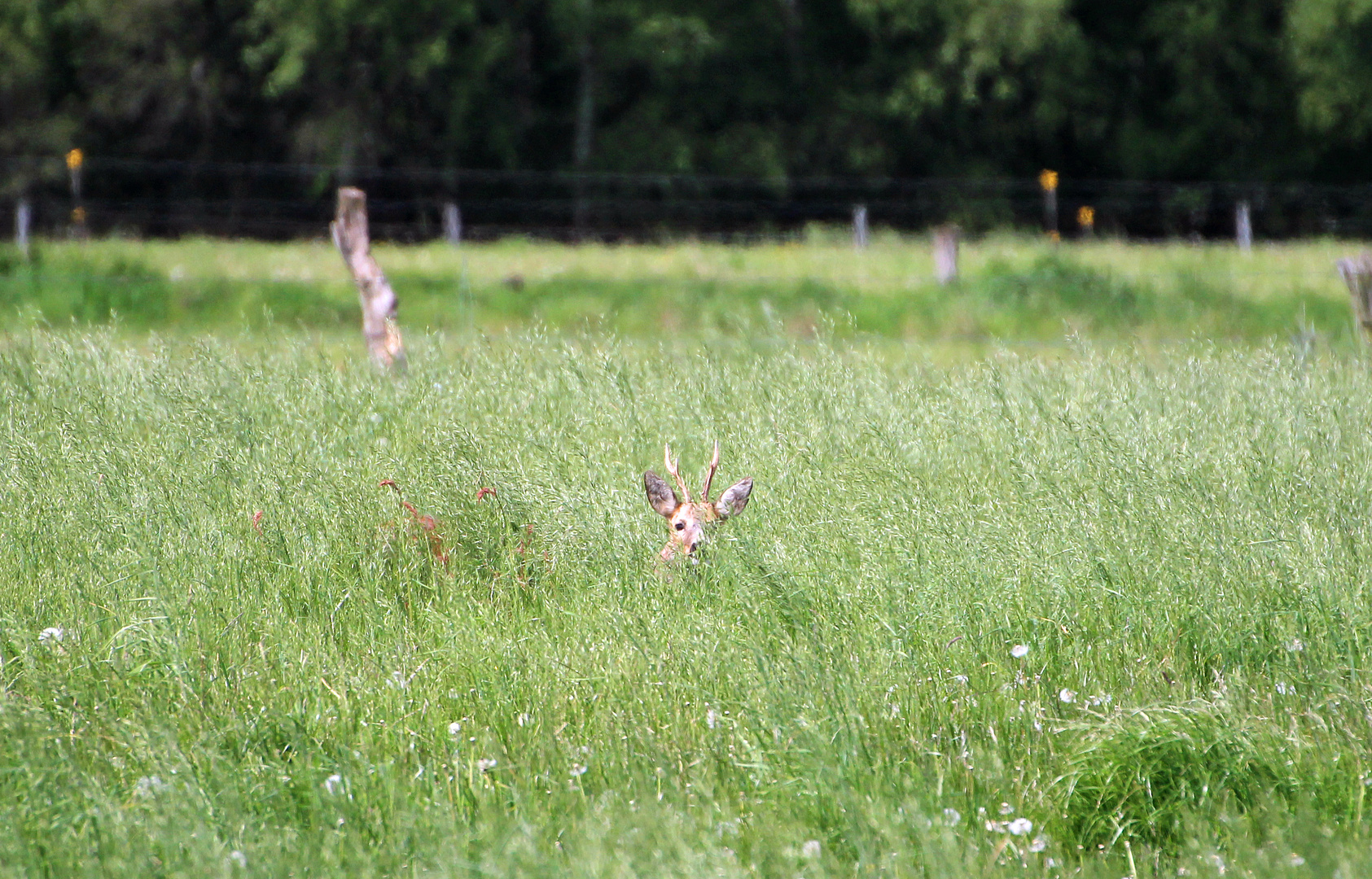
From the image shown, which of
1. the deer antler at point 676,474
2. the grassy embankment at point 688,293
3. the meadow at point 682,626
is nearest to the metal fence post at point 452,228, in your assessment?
the grassy embankment at point 688,293

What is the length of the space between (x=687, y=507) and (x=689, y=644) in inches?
31.5

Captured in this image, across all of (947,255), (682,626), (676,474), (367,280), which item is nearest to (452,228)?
(947,255)

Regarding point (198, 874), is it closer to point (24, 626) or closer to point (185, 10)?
point (24, 626)

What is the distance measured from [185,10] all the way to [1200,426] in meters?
23.9

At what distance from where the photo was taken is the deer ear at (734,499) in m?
3.95

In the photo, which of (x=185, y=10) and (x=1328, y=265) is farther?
(x=185, y=10)

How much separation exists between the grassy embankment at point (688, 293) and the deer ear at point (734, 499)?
800 centimetres

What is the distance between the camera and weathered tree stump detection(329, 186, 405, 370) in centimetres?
711

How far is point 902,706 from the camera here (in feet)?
9.72

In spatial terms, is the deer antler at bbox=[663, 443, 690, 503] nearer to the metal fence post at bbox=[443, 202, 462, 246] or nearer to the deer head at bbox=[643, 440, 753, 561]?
the deer head at bbox=[643, 440, 753, 561]

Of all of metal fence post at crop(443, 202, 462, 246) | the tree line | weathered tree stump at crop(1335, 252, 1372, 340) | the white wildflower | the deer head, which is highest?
the tree line

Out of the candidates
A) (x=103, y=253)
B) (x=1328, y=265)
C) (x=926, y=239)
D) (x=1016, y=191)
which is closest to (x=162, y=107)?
(x=103, y=253)

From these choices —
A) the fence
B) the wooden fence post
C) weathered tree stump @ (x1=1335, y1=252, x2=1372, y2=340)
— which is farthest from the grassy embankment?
the fence

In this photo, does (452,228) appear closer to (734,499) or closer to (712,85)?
(712,85)
